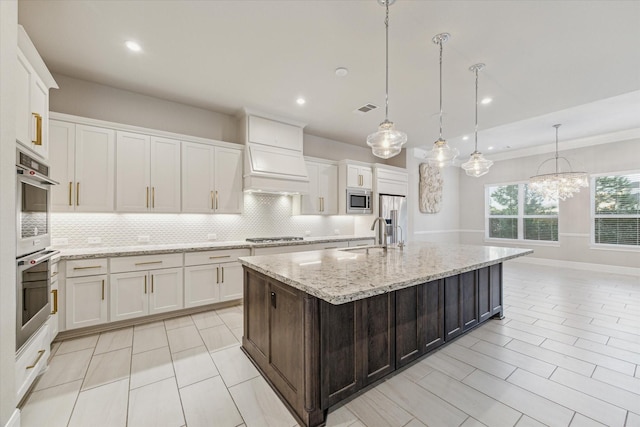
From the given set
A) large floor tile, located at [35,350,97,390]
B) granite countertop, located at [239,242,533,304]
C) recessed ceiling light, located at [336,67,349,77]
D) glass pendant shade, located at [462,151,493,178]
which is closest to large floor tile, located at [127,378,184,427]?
large floor tile, located at [35,350,97,390]

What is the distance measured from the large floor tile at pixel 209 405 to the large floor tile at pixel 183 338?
70 centimetres

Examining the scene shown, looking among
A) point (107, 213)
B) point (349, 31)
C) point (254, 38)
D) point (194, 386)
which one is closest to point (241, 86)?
point (254, 38)

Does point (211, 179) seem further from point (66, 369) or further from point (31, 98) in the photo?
point (66, 369)

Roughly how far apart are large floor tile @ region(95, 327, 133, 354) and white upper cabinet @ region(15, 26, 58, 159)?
1.86 metres

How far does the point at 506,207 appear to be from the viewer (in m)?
7.61

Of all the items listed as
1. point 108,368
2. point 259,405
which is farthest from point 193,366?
point 259,405

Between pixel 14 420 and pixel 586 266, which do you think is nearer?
pixel 14 420

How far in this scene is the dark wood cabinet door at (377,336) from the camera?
187 centimetres

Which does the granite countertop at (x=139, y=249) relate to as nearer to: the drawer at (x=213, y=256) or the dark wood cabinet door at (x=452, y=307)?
the drawer at (x=213, y=256)

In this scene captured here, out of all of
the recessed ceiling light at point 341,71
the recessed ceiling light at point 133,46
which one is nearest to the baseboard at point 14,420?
the recessed ceiling light at point 133,46

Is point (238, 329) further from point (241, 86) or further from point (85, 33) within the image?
point (85, 33)

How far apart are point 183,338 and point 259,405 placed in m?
1.45

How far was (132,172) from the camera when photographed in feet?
10.7

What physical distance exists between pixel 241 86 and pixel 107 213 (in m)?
2.30
